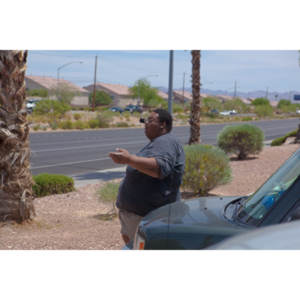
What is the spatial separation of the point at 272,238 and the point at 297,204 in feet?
2.72

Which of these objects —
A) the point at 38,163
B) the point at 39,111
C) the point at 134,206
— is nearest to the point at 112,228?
the point at 134,206

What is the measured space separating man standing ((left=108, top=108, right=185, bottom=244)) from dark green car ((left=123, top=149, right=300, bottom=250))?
341mm

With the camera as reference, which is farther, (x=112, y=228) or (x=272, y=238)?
(x=112, y=228)

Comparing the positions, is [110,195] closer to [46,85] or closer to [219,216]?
[219,216]

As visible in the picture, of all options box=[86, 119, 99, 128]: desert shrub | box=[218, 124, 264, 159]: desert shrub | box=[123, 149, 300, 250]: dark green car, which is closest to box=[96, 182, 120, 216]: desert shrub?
box=[123, 149, 300, 250]: dark green car

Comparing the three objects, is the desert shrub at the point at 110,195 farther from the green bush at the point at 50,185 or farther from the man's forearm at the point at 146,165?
the man's forearm at the point at 146,165

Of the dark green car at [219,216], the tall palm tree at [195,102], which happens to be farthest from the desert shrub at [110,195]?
the tall palm tree at [195,102]

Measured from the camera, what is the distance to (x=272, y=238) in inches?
80.8

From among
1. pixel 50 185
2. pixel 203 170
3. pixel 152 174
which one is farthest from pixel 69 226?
pixel 152 174

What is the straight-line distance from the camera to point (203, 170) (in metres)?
9.71

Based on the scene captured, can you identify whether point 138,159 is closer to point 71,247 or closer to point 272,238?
point 272,238

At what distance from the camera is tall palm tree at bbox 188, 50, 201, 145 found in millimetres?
15367

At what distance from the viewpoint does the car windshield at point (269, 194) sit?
315 cm

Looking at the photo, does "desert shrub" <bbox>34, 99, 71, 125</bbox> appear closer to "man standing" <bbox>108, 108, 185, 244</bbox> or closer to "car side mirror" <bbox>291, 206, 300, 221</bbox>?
"man standing" <bbox>108, 108, 185, 244</bbox>
